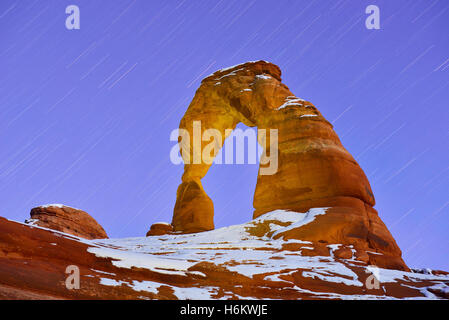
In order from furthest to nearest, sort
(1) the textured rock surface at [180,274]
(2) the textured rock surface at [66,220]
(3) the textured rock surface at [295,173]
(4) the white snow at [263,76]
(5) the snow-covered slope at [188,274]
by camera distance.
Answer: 1. (2) the textured rock surface at [66,220]
2. (4) the white snow at [263,76]
3. (3) the textured rock surface at [295,173]
4. (5) the snow-covered slope at [188,274]
5. (1) the textured rock surface at [180,274]

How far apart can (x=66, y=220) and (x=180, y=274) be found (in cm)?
2110

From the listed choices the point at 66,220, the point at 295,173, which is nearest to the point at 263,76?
the point at 295,173

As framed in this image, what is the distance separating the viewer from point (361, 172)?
15625 millimetres

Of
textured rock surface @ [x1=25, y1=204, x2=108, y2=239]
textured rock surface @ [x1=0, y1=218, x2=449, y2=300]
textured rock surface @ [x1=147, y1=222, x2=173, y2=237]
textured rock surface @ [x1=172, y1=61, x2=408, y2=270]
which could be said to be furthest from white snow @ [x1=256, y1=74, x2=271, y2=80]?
textured rock surface @ [x1=25, y1=204, x2=108, y2=239]

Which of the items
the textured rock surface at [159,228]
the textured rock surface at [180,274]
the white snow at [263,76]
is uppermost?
the white snow at [263,76]

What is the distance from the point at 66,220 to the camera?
25.2m

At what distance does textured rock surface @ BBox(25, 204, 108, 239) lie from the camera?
24109 millimetres

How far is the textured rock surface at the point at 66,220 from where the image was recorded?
24.1 metres

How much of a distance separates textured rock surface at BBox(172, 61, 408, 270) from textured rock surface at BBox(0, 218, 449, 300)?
2749mm

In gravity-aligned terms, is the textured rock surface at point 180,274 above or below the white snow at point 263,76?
below

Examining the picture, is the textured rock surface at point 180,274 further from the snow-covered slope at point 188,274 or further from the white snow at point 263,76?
the white snow at point 263,76

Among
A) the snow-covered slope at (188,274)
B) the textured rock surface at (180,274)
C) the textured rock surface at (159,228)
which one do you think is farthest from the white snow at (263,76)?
the textured rock surface at (180,274)

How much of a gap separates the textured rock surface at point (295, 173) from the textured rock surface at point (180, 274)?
9.02 feet

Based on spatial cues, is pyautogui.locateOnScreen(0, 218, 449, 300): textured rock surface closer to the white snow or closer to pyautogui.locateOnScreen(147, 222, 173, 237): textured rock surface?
the white snow
